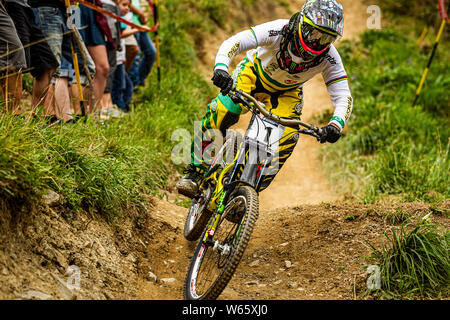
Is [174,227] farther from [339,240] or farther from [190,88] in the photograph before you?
[190,88]

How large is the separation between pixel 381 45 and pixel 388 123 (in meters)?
4.44

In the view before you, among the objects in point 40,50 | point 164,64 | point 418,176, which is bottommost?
point 418,176

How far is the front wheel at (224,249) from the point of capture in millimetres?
2841

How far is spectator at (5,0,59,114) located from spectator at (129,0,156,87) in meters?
3.32

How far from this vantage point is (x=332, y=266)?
3.83 metres

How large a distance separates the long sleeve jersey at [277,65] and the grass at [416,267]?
1.13 m

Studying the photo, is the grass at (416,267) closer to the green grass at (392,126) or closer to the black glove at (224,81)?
the black glove at (224,81)

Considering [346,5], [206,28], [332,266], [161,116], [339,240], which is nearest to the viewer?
[332,266]

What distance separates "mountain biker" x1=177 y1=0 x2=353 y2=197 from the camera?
11.7 ft

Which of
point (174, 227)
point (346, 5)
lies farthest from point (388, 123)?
point (346, 5)

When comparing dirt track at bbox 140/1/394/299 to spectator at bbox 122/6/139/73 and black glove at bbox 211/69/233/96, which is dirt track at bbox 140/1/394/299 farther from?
spectator at bbox 122/6/139/73

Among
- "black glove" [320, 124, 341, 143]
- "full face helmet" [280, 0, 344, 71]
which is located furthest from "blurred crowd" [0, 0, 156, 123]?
"black glove" [320, 124, 341, 143]

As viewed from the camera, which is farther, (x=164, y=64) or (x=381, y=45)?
(x=381, y=45)
